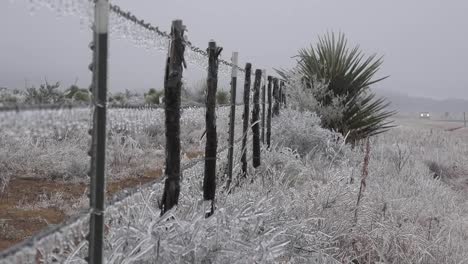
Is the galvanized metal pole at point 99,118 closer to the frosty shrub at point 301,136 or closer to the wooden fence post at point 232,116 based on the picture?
the wooden fence post at point 232,116

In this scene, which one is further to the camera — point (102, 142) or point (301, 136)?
point (301, 136)

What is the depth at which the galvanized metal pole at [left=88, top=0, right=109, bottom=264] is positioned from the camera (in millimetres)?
1776

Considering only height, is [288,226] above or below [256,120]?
below

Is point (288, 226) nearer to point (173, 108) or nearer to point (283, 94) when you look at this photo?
point (173, 108)

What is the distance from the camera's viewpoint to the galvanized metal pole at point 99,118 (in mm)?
1776

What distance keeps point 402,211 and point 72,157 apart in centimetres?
391

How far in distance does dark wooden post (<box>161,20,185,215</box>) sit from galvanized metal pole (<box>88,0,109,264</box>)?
1064 mm

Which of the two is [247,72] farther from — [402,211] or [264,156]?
[402,211]

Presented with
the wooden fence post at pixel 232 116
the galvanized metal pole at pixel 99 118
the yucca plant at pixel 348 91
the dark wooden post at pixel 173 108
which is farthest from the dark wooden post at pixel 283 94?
the galvanized metal pole at pixel 99 118

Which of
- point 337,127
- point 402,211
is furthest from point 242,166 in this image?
point 337,127

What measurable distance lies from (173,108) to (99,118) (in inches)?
42.7

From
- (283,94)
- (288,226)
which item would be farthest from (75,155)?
(283,94)

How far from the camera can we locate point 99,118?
5.91 ft

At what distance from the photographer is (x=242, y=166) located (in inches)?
226
